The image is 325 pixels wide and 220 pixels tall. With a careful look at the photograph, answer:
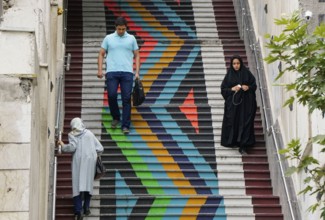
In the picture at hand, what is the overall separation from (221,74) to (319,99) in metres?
11.1

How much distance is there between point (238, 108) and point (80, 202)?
353 centimetres

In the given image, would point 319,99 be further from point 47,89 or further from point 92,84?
point 92,84

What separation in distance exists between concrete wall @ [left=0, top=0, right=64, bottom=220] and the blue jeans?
11.2ft

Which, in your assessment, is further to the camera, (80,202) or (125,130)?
(125,130)

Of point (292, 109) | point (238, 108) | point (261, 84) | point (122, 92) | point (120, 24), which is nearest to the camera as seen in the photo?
point (292, 109)

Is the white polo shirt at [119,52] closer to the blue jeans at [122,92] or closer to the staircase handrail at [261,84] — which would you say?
the blue jeans at [122,92]

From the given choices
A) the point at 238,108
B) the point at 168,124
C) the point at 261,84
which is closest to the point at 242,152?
the point at 238,108

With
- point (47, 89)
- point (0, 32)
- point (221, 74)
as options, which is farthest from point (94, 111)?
point (0, 32)

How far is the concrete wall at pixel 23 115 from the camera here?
1630cm

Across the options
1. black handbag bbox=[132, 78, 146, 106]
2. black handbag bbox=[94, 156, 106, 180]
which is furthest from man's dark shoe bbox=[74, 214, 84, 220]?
black handbag bbox=[132, 78, 146, 106]

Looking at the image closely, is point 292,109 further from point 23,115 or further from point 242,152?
point 23,115

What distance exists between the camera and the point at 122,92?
23.0 metres

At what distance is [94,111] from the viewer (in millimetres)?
23875

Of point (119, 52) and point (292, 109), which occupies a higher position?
point (119, 52)
